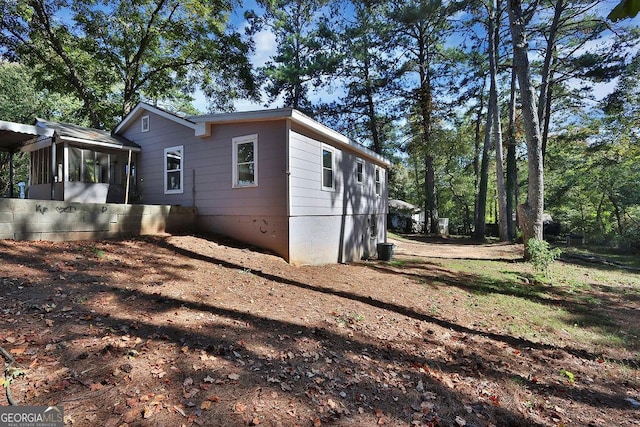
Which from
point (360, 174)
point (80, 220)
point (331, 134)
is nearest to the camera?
point (80, 220)

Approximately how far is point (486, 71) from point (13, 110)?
2909cm

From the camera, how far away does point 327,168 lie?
980 cm

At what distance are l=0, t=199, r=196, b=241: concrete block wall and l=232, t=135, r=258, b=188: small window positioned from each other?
1.89 metres

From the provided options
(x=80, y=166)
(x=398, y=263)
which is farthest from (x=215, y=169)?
(x=398, y=263)

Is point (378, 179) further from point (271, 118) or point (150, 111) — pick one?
point (150, 111)

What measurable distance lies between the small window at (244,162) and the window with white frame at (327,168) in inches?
85.2

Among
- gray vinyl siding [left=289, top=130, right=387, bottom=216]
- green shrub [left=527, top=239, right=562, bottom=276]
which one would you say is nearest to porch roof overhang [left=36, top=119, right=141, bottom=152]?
gray vinyl siding [left=289, top=130, right=387, bottom=216]

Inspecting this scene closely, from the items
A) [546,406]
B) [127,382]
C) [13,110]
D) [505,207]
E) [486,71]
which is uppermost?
[486,71]

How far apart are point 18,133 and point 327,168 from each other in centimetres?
979

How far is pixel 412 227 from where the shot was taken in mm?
25203

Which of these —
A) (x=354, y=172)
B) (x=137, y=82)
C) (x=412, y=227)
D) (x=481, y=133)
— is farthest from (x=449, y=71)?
(x=137, y=82)

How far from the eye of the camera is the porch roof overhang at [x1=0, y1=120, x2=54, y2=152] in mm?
9370

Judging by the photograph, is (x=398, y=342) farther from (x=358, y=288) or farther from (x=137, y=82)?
(x=137, y=82)

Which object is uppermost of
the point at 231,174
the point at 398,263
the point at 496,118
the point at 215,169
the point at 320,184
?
the point at 496,118
